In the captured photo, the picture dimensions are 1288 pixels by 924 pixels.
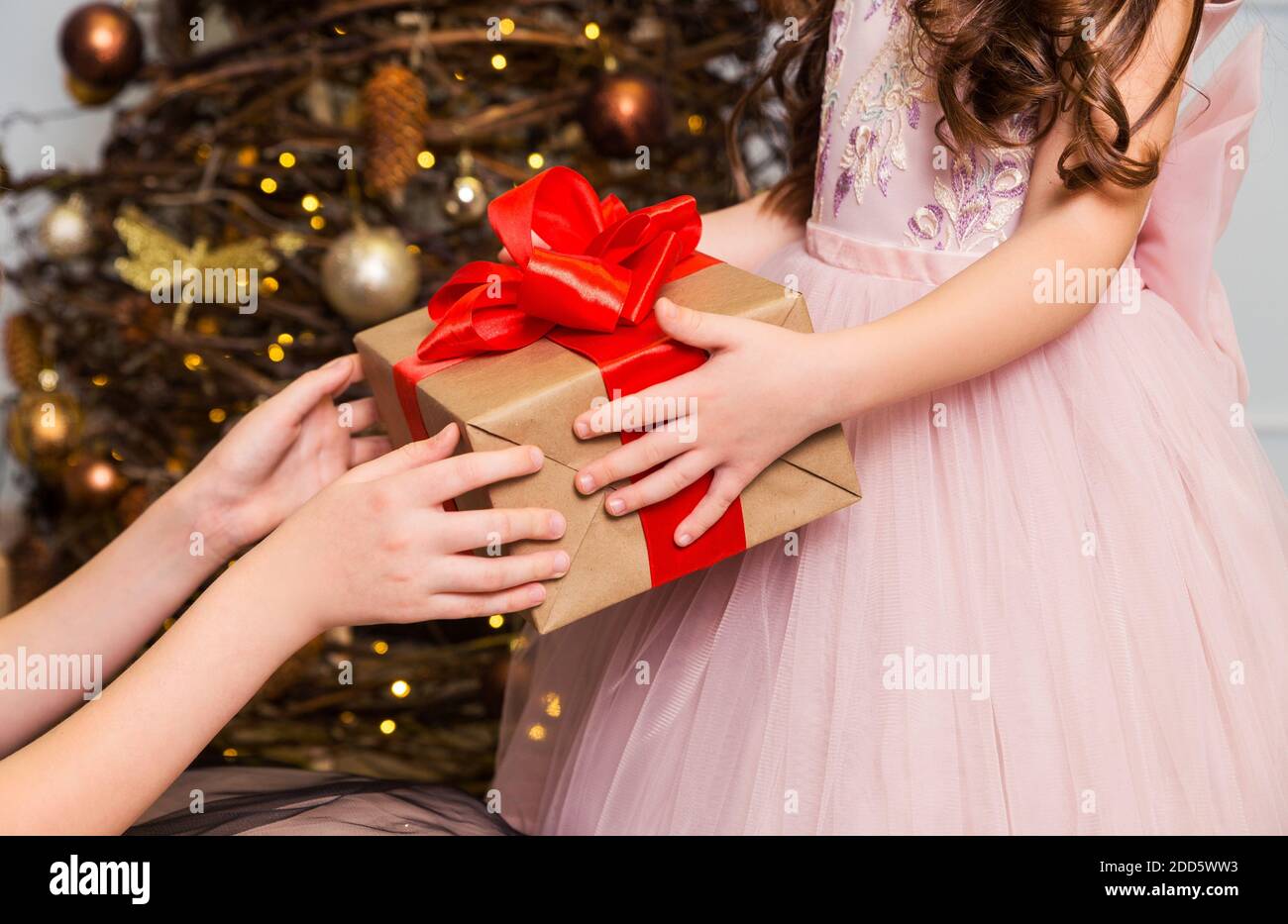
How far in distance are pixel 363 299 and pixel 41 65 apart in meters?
0.97

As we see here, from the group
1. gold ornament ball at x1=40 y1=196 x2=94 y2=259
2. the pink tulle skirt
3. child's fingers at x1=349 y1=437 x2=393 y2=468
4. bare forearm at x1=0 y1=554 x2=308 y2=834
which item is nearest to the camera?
bare forearm at x1=0 y1=554 x2=308 y2=834

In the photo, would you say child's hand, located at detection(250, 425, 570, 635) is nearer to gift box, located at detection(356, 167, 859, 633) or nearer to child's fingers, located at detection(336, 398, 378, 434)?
gift box, located at detection(356, 167, 859, 633)

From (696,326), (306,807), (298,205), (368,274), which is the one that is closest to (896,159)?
(696,326)

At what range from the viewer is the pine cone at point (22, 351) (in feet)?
5.64

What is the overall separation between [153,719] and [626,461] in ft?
1.11

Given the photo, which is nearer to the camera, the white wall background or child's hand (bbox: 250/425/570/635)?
child's hand (bbox: 250/425/570/635)

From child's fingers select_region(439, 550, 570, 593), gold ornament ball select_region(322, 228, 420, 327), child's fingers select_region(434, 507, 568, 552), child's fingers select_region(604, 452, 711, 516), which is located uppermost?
gold ornament ball select_region(322, 228, 420, 327)

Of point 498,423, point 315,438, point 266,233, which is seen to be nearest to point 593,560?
point 498,423

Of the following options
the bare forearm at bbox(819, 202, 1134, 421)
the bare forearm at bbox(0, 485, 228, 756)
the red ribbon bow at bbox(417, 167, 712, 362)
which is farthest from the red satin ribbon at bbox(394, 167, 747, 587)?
the bare forearm at bbox(0, 485, 228, 756)

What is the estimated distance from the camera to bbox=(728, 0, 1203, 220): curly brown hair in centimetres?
79

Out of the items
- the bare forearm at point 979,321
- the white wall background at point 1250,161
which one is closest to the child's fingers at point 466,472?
the bare forearm at point 979,321

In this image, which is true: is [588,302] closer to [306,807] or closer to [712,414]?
[712,414]

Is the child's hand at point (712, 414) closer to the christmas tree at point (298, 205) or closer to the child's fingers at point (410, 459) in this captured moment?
the child's fingers at point (410, 459)

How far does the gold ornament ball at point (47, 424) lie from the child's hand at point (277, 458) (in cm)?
88
